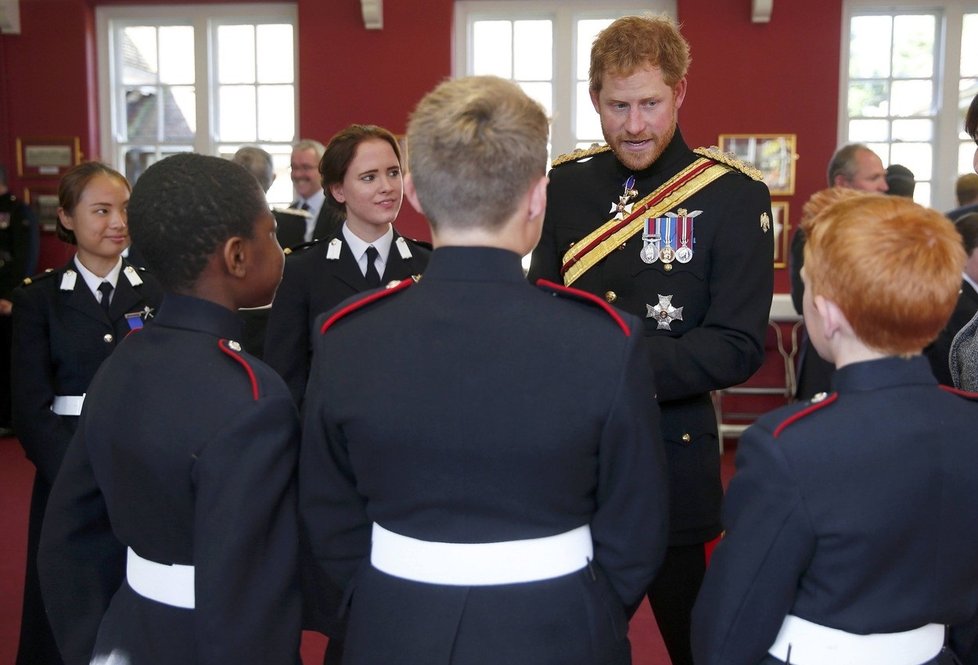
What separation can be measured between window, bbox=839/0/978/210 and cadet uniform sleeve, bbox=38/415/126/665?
642cm

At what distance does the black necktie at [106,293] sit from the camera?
2539mm

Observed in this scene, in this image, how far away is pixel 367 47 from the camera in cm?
711

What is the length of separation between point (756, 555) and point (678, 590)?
66 cm

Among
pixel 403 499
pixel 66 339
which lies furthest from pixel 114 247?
pixel 403 499

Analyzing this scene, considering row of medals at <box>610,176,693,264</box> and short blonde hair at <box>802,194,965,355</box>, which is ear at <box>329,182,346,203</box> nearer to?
row of medals at <box>610,176,693,264</box>

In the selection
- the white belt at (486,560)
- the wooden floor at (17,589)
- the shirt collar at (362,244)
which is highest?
the shirt collar at (362,244)

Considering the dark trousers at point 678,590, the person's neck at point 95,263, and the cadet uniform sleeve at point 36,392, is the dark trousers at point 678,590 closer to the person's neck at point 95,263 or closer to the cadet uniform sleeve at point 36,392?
the cadet uniform sleeve at point 36,392

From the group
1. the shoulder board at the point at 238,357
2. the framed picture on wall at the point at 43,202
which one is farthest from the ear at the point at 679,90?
the framed picture on wall at the point at 43,202

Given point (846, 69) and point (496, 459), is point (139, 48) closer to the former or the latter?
point (846, 69)

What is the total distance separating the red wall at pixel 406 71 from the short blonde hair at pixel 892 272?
574cm

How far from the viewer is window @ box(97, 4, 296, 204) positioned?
24.7ft

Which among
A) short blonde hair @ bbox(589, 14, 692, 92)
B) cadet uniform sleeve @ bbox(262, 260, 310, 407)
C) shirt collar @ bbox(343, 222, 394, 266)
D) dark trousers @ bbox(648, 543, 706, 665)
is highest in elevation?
short blonde hair @ bbox(589, 14, 692, 92)

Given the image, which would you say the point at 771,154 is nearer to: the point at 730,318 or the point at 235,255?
the point at 730,318

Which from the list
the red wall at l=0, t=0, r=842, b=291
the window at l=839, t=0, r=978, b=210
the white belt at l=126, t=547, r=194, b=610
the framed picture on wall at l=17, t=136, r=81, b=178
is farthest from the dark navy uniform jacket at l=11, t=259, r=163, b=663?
the window at l=839, t=0, r=978, b=210
